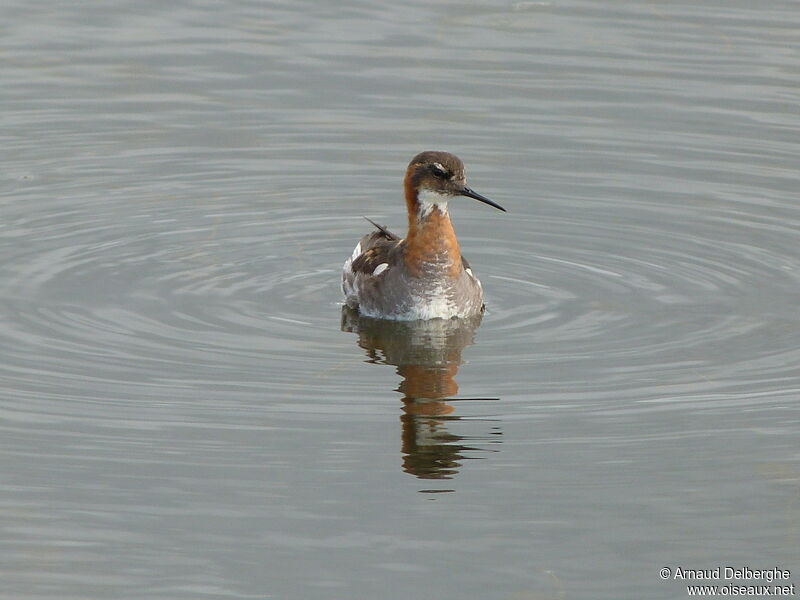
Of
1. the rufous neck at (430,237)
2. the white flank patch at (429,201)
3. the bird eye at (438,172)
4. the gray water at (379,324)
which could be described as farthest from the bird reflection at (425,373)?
the bird eye at (438,172)

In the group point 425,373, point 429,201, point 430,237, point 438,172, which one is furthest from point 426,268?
point 425,373

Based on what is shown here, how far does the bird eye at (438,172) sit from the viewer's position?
51.2ft

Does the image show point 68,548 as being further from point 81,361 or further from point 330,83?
point 330,83

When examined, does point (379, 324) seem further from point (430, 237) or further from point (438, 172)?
point (438, 172)

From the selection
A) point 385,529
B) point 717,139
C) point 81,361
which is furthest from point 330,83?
point 385,529

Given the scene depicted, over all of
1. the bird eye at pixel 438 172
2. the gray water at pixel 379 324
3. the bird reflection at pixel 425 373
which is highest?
the bird eye at pixel 438 172

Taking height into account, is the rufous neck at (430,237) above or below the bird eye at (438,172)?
below

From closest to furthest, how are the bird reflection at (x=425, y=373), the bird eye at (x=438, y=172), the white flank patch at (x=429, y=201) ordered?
1. the bird reflection at (x=425, y=373)
2. the bird eye at (x=438, y=172)
3. the white flank patch at (x=429, y=201)

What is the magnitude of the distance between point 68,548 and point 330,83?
39.6 feet

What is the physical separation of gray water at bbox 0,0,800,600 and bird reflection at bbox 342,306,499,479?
47mm

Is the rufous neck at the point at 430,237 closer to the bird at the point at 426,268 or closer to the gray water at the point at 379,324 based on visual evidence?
the bird at the point at 426,268

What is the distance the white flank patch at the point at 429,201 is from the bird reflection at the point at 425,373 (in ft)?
3.49

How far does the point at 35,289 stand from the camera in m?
16.0

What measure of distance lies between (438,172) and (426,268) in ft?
3.12
